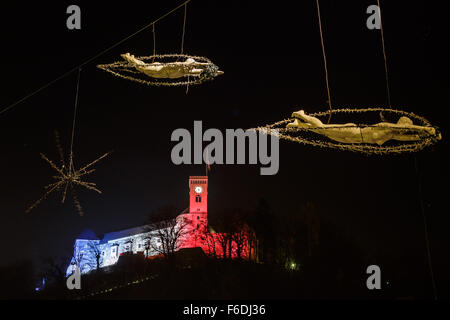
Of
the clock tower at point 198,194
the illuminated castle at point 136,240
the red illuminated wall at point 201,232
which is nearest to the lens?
the red illuminated wall at point 201,232

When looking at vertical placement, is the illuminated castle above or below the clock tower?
below

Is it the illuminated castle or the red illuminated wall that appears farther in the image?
the illuminated castle

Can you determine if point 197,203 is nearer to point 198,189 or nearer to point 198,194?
point 198,194

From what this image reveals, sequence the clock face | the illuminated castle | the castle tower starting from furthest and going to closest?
1. the clock face
2. the castle tower
3. the illuminated castle

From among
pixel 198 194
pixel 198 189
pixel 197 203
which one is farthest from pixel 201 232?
pixel 198 189

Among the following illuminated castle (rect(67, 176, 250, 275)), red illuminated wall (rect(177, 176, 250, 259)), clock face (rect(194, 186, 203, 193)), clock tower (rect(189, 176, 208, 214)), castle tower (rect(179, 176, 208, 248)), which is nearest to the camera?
red illuminated wall (rect(177, 176, 250, 259))

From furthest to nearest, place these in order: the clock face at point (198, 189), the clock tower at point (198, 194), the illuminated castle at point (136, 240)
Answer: the clock face at point (198, 189) < the clock tower at point (198, 194) < the illuminated castle at point (136, 240)

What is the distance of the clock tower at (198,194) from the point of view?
184 ft

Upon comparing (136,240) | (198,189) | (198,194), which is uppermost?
(198,189)

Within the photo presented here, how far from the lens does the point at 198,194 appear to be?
188 ft

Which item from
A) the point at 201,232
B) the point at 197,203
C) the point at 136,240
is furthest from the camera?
the point at 197,203

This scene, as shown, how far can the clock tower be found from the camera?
5606cm
